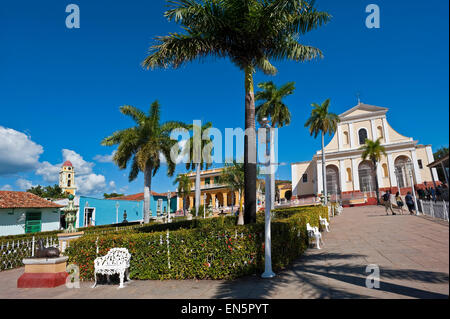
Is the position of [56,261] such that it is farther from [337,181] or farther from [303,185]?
[303,185]

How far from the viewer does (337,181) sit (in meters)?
38.3

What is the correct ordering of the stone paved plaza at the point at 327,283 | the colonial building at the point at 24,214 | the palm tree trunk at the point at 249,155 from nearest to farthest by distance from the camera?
the stone paved plaza at the point at 327,283 < the palm tree trunk at the point at 249,155 < the colonial building at the point at 24,214

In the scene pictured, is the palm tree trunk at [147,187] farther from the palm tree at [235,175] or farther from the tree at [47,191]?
the tree at [47,191]

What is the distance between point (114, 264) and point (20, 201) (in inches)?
690

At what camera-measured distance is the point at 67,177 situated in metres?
56.6

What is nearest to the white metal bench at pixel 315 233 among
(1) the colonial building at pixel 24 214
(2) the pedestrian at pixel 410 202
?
(2) the pedestrian at pixel 410 202

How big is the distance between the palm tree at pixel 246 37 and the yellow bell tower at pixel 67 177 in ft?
183

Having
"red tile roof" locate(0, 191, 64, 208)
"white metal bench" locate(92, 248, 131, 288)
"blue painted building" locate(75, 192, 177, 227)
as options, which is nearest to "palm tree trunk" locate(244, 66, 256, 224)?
"white metal bench" locate(92, 248, 131, 288)

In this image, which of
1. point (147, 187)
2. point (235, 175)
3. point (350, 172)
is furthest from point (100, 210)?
point (350, 172)

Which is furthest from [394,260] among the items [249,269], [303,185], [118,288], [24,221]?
[303,185]

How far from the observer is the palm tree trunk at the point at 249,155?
26.6 ft

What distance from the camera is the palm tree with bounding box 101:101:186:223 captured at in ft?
60.7
